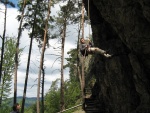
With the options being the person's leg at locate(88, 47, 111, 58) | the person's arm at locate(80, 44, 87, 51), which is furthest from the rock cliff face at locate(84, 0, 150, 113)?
the person's arm at locate(80, 44, 87, 51)

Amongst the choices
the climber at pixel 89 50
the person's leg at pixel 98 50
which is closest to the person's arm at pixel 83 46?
the climber at pixel 89 50

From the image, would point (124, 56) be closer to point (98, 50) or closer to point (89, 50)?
point (98, 50)

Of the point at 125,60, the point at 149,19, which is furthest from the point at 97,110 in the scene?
the point at 149,19

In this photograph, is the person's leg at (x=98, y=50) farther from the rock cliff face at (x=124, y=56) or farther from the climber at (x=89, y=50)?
the rock cliff face at (x=124, y=56)

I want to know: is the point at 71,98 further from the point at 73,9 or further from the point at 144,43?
the point at 144,43

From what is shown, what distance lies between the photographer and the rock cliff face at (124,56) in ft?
36.7

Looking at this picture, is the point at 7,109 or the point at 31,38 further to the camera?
the point at 7,109

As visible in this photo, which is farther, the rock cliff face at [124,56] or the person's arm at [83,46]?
the person's arm at [83,46]

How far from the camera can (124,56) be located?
1296cm

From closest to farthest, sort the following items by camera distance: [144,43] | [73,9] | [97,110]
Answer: [144,43] → [97,110] → [73,9]

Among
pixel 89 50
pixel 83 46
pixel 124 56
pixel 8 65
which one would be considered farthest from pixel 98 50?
pixel 8 65

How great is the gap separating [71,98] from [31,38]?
15.1m

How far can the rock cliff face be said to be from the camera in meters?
11.2

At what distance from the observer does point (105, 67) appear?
1391 cm
